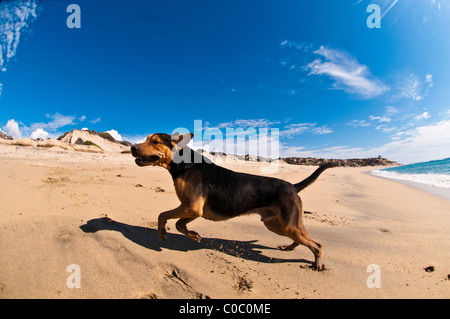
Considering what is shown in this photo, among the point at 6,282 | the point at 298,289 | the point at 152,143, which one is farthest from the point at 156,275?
the point at 152,143

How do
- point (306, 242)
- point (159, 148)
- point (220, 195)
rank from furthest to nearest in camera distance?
point (159, 148)
point (220, 195)
point (306, 242)

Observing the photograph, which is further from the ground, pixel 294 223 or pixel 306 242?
pixel 294 223

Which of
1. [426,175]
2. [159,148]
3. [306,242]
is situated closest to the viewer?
[306,242]

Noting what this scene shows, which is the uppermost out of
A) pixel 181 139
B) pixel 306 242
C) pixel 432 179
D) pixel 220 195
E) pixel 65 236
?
pixel 181 139

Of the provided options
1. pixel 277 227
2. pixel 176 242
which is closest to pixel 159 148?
pixel 176 242

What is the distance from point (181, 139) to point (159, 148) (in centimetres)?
47

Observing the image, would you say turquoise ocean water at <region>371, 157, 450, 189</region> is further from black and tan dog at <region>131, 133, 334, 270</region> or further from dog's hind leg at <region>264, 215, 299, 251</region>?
black and tan dog at <region>131, 133, 334, 270</region>

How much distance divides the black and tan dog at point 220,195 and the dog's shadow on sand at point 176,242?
19cm

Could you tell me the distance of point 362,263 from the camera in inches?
134

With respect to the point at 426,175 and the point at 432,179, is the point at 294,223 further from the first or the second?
the point at 426,175

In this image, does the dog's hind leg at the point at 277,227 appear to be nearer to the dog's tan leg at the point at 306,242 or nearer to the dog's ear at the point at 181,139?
the dog's tan leg at the point at 306,242

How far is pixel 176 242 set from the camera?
3.68 metres

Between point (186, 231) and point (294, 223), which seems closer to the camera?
point (294, 223)
